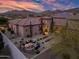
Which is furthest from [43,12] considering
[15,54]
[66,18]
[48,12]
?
[15,54]

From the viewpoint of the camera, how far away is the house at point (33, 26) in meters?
5.51

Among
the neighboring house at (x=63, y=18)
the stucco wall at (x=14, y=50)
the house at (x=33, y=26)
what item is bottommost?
the stucco wall at (x=14, y=50)

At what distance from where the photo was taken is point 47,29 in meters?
5.47

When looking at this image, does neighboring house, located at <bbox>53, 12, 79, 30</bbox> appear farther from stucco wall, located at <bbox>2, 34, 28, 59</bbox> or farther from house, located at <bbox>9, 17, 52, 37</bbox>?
stucco wall, located at <bbox>2, 34, 28, 59</bbox>

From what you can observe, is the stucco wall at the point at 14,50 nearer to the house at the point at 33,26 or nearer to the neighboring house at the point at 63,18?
the house at the point at 33,26

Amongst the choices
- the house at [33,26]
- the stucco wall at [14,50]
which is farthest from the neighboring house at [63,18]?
the stucco wall at [14,50]

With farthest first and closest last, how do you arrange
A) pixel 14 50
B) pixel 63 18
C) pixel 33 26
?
pixel 33 26 < pixel 14 50 < pixel 63 18

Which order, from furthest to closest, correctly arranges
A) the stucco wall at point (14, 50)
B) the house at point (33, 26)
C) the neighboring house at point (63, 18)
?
1. the house at point (33, 26)
2. the neighboring house at point (63, 18)
3. the stucco wall at point (14, 50)

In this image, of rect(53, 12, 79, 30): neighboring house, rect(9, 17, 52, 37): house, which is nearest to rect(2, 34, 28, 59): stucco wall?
rect(9, 17, 52, 37): house

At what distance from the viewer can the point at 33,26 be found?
557 cm

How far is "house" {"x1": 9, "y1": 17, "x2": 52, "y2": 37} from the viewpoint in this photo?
18.1ft

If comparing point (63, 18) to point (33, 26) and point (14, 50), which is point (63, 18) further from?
point (14, 50)

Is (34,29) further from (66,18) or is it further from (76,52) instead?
(76,52)

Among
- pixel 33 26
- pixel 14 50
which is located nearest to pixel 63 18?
pixel 33 26
